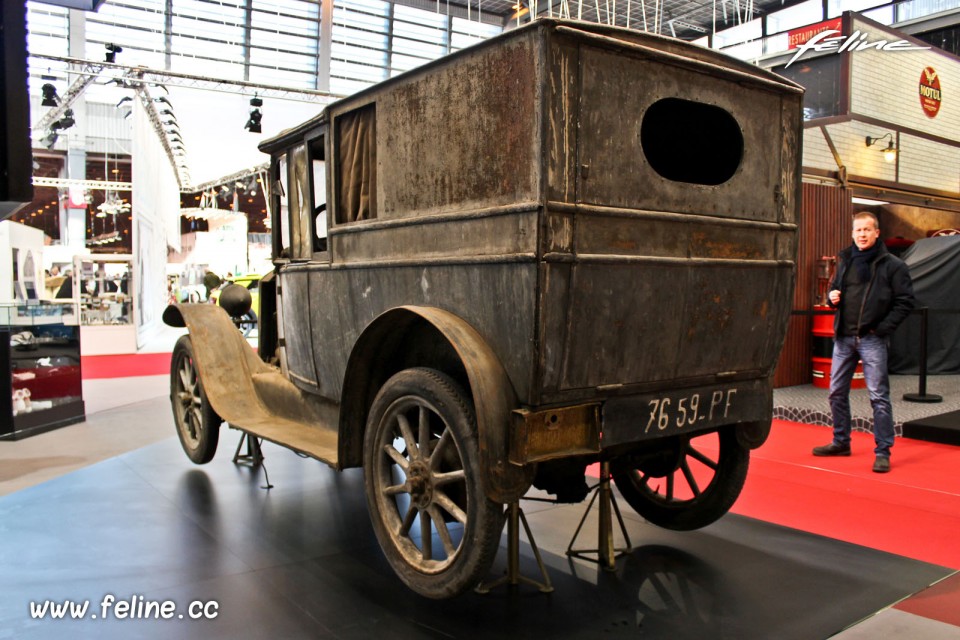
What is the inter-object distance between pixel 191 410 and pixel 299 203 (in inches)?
69.1

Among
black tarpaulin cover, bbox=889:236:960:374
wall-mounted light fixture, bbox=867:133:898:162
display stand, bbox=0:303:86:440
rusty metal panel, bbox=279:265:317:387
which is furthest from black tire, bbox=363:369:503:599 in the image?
wall-mounted light fixture, bbox=867:133:898:162

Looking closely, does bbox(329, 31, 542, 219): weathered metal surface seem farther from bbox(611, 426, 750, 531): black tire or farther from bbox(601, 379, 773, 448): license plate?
bbox(611, 426, 750, 531): black tire

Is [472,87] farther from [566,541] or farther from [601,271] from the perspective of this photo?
[566,541]

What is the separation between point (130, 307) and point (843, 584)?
39.3ft

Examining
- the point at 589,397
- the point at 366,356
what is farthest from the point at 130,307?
the point at 589,397

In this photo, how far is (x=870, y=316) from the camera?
5246 mm

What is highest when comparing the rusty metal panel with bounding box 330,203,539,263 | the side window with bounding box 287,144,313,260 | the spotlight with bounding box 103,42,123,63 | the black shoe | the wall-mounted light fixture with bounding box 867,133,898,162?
the spotlight with bounding box 103,42,123,63

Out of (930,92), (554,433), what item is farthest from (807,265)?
(554,433)

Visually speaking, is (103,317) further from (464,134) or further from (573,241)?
(573,241)

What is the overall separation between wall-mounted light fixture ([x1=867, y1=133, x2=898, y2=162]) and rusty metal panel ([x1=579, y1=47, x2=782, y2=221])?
934 centimetres

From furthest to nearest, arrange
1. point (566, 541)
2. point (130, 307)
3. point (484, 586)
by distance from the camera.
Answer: point (130, 307) → point (566, 541) → point (484, 586)

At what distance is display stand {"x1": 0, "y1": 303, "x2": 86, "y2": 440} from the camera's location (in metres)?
6.18

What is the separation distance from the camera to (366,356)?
316 centimetres

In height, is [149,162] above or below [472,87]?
above
